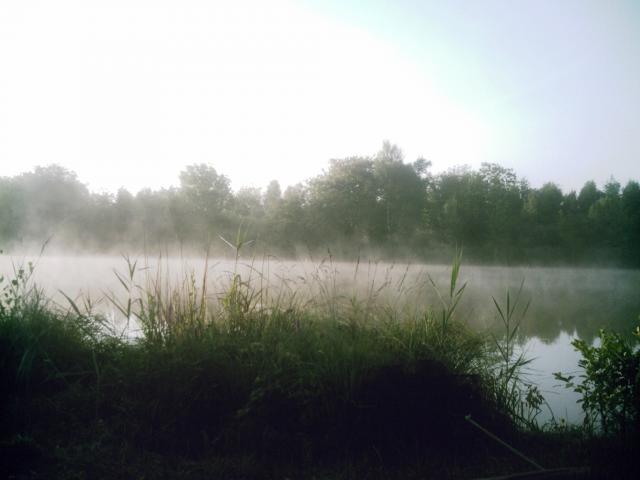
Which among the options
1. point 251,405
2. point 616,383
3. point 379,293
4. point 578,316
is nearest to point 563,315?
point 578,316

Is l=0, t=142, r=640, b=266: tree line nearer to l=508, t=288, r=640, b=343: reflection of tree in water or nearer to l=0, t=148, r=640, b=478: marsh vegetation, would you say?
l=508, t=288, r=640, b=343: reflection of tree in water

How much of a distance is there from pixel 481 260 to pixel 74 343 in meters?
25.1

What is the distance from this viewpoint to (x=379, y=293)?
4445mm

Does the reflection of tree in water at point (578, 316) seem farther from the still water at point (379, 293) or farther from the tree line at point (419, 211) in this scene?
the tree line at point (419, 211)

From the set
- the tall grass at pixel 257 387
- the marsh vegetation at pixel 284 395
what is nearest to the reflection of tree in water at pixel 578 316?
the marsh vegetation at pixel 284 395

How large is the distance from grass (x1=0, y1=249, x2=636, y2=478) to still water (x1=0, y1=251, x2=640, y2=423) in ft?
2.55

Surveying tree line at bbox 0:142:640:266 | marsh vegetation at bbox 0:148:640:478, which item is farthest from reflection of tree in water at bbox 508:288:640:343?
tree line at bbox 0:142:640:266

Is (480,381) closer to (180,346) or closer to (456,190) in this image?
(180,346)

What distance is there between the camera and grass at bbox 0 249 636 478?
2.11 m

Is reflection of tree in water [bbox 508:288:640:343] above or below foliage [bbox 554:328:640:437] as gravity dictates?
below

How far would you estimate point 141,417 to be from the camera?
2357mm

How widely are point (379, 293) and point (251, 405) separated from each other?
2.46 meters

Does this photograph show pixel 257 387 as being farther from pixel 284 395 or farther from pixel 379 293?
pixel 379 293

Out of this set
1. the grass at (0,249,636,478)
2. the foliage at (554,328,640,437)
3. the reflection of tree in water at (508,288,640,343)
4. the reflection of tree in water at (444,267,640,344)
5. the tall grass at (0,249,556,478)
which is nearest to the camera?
the grass at (0,249,636,478)
